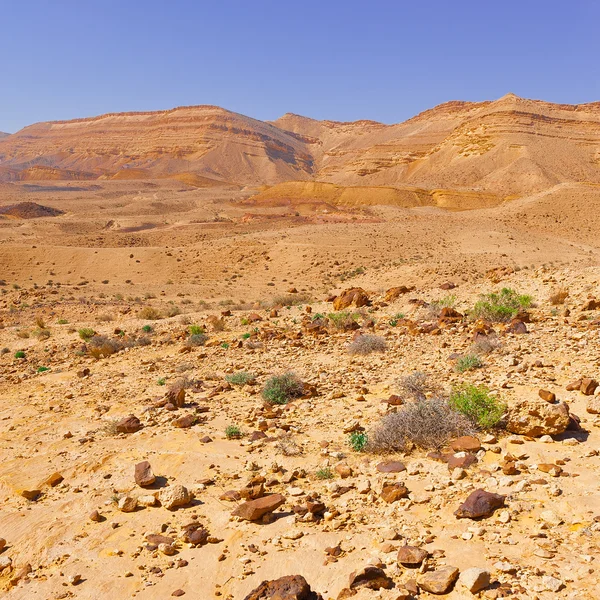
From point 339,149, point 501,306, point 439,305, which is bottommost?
point 439,305

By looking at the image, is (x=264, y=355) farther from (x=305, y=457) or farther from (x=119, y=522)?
(x=119, y=522)

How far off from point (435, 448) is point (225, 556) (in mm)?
2023

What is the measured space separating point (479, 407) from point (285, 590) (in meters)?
2.59

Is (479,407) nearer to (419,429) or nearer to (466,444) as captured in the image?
(466,444)

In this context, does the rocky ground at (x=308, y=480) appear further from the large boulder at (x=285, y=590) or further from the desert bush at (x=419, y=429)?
the desert bush at (x=419, y=429)

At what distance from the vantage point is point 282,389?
6828mm

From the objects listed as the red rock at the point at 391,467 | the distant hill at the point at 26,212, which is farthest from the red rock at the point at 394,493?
the distant hill at the point at 26,212

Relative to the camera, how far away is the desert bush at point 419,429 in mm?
5051

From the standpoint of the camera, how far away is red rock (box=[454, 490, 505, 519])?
3.87 m

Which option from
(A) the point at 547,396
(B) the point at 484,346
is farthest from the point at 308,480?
(B) the point at 484,346

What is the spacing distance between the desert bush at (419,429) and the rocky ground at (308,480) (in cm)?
11

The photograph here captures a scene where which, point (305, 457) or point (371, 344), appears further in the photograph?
point (371, 344)

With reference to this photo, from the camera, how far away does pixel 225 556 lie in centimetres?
400

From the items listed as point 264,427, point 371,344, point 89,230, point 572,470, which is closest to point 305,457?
point 264,427
